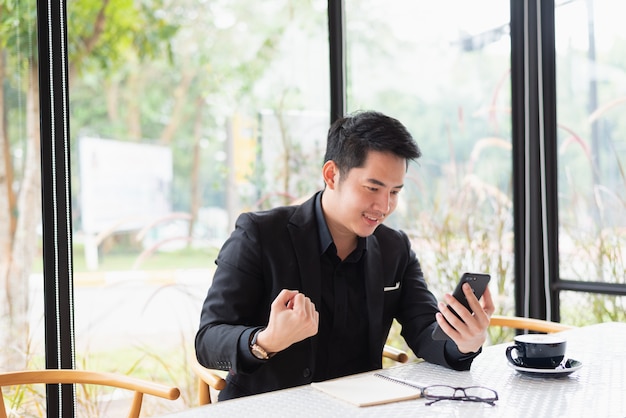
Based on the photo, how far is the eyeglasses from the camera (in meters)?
1.58

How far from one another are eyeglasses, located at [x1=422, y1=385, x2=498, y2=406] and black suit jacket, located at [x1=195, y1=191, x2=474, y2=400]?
21 cm

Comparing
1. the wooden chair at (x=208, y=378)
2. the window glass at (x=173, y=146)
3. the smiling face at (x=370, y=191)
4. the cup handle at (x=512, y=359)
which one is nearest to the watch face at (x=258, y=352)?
the wooden chair at (x=208, y=378)

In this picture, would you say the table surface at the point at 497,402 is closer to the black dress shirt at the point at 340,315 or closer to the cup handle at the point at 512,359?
the cup handle at the point at 512,359

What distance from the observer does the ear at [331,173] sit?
2.21m

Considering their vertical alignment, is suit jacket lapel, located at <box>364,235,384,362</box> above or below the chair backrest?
above

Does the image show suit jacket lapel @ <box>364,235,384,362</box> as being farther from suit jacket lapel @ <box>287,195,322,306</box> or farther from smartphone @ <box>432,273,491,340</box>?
smartphone @ <box>432,273,491,340</box>

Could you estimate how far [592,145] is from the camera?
341 cm

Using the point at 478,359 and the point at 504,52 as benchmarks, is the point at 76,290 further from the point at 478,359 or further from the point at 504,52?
the point at 504,52

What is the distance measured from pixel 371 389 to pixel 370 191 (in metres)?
0.65

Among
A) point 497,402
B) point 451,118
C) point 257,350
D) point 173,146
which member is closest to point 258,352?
point 257,350

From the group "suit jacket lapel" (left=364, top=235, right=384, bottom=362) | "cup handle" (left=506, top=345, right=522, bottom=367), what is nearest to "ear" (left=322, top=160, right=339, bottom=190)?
"suit jacket lapel" (left=364, top=235, right=384, bottom=362)

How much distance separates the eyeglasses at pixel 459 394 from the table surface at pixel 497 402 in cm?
2

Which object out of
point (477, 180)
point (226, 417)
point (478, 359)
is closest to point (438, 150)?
point (477, 180)

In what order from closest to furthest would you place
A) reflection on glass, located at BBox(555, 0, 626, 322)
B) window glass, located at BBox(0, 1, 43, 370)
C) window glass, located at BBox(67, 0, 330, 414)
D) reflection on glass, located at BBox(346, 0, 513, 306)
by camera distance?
window glass, located at BBox(0, 1, 43, 370)
window glass, located at BBox(67, 0, 330, 414)
reflection on glass, located at BBox(555, 0, 626, 322)
reflection on glass, located at BBox(346, 0, 513, 306)
